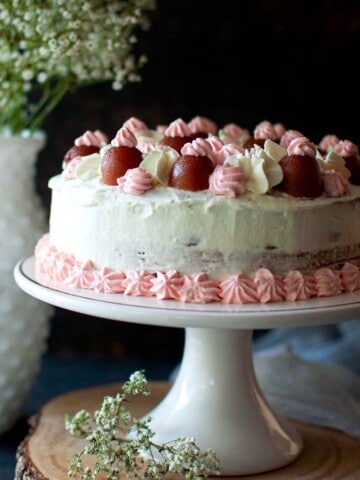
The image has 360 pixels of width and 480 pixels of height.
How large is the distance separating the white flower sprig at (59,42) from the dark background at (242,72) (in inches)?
17.0

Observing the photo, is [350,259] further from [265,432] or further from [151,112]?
[151,112]

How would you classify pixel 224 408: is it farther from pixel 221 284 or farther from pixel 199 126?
pixel 199 126

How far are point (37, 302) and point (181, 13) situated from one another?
120 cm

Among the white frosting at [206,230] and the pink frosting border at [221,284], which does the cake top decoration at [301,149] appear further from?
the pink frosting border at [221,284]

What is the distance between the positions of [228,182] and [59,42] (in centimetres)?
77

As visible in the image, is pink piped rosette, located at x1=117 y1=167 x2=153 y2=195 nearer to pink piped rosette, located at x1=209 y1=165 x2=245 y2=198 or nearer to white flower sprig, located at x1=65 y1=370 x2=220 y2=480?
pink piped rosette, located at x1=209 y1=165 x2=245 y2=198

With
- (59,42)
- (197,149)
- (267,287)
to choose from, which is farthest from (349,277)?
(59,42)

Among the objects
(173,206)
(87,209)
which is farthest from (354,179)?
(87,209)

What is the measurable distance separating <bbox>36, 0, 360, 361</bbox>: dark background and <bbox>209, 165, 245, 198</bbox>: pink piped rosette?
138 centimetres

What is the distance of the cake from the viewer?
188 centimetres

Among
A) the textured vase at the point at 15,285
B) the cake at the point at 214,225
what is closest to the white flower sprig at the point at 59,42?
the textured vase at the point at 15,285

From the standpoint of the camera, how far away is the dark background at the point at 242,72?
10.3 feet

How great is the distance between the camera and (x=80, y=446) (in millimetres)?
2236

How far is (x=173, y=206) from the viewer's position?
1877 mm
